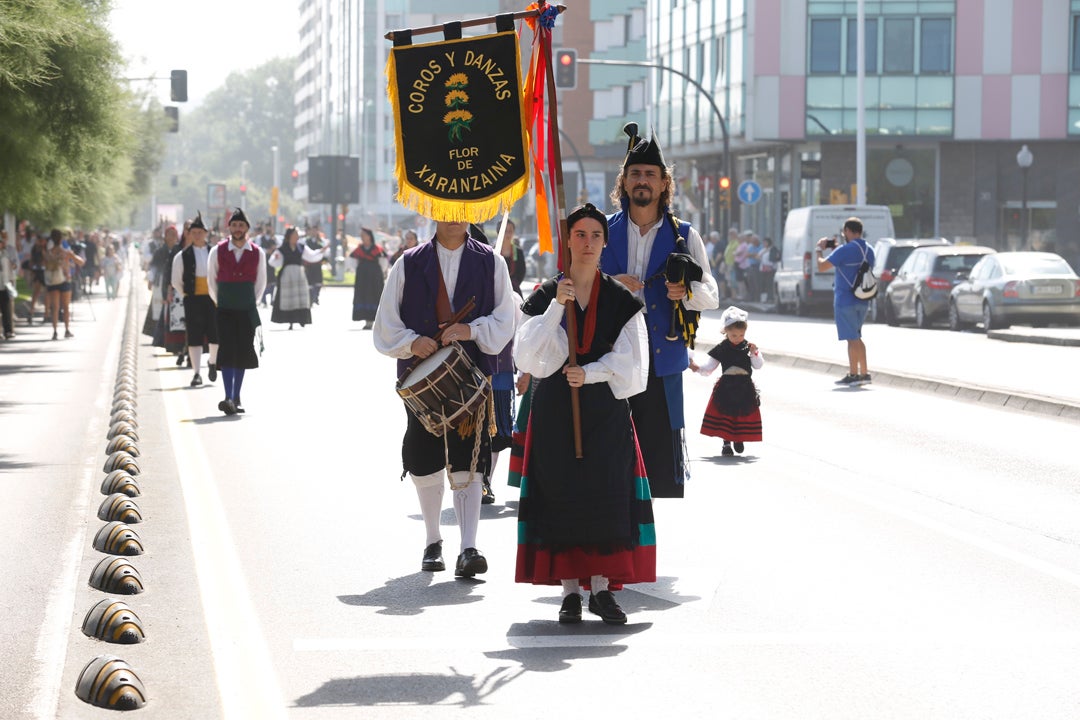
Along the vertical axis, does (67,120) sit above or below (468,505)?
above

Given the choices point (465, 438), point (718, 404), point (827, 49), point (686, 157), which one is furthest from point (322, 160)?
point (465, 438)

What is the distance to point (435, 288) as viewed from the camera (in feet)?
28.5

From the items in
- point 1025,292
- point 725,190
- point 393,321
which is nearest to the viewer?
point 393,321

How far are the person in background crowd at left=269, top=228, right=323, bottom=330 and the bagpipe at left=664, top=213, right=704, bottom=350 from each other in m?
24.9

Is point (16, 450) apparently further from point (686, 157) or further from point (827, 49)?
point (686, 157)

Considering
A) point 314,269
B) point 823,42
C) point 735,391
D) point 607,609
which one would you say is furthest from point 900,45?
point 607,609

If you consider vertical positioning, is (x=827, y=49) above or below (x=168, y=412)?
above

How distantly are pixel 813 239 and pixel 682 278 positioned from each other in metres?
31.5

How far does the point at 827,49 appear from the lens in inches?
2165

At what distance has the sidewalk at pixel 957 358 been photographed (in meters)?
19.2

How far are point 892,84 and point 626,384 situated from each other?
4875 centimetres

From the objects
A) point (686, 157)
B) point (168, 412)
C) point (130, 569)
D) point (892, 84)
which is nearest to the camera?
point (130, 569)

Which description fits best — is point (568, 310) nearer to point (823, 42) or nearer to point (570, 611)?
point (570, 611)

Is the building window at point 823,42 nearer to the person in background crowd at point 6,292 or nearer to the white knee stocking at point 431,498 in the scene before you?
the person in background crowd at point 6,292
